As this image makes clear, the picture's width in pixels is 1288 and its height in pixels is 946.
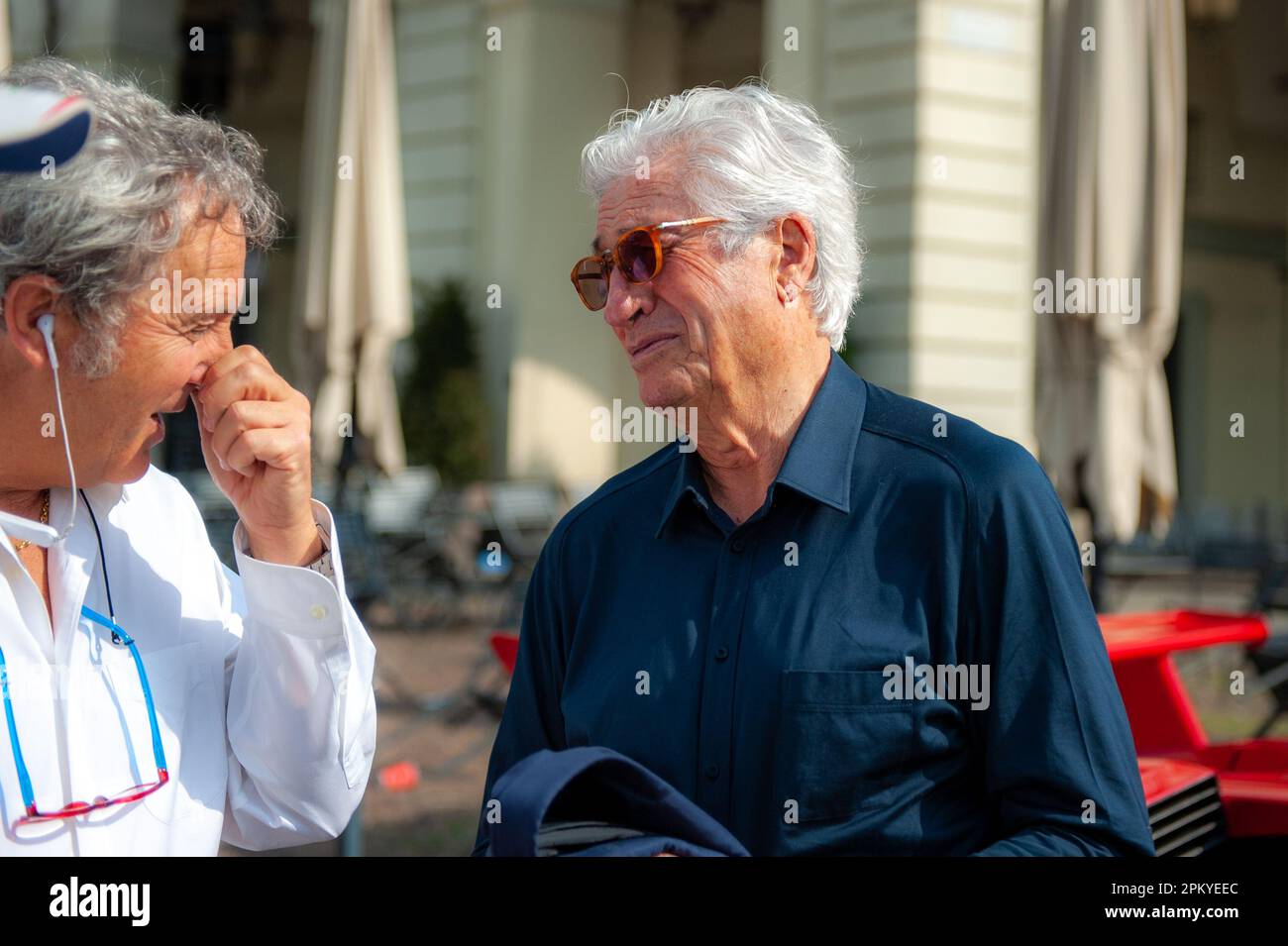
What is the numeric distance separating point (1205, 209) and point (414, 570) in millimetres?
14479

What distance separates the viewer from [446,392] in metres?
14.4

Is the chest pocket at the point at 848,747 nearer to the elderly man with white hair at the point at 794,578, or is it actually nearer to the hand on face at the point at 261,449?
the elderly man with white hair at the point at 794,578

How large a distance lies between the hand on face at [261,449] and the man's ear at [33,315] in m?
0.17

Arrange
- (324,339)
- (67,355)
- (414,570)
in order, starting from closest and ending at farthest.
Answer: (67,355) < (324,339) < (414,570)

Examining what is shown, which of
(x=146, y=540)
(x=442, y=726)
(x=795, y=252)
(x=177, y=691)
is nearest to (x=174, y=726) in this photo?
(x=177, y=691)

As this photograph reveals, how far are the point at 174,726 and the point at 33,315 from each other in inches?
20.8

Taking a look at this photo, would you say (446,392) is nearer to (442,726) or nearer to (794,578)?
(442,726)

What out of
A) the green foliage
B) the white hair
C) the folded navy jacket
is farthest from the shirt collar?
the green foliage

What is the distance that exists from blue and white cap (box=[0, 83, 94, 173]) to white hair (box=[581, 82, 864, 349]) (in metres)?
0.78

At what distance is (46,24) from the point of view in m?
12.9

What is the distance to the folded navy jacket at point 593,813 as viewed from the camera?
152 cm

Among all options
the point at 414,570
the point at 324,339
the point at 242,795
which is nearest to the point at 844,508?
the point at 242,795

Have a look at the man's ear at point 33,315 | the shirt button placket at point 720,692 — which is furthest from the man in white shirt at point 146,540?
the shirt button placket at point 720,692
